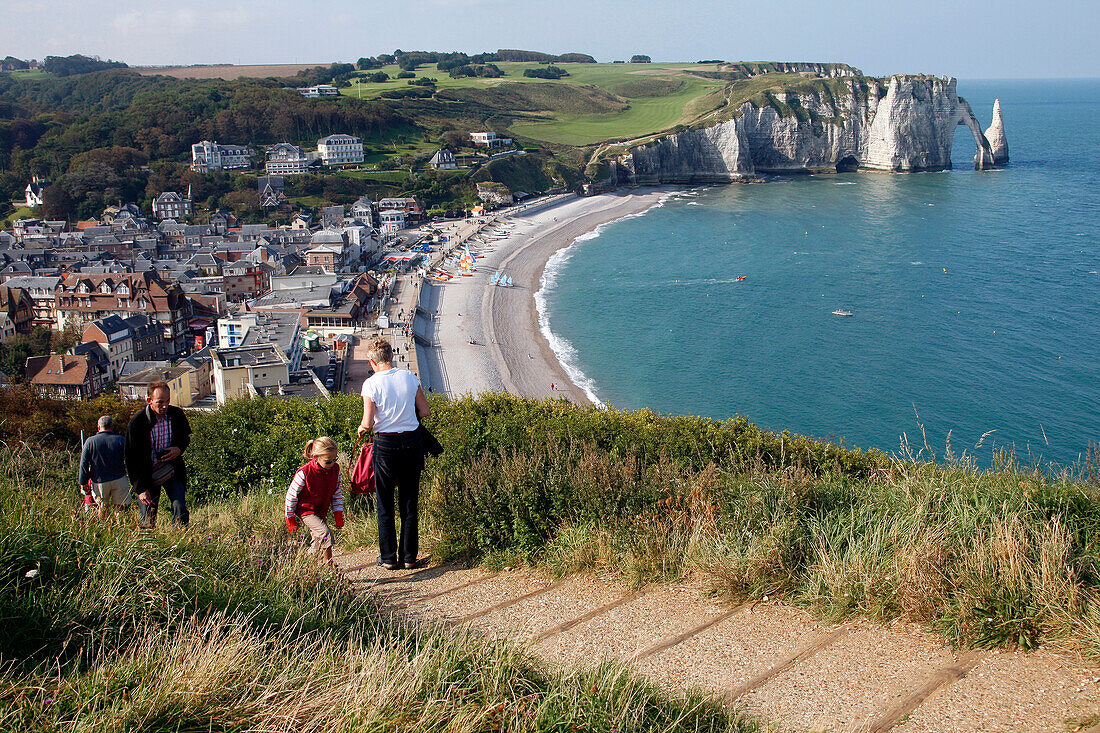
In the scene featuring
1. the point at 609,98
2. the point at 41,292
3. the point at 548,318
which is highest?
the point at 609,98

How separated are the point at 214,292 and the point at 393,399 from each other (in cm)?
4437

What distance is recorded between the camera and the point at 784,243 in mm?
56438

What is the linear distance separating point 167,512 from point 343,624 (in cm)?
349

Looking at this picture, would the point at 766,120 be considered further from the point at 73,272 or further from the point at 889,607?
the point at 889,607

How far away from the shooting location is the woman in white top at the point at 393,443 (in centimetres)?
491

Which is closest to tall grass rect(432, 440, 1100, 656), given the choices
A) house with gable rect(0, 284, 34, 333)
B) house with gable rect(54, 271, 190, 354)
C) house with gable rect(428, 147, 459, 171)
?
house with gable rect(54, 271, 190, 354)

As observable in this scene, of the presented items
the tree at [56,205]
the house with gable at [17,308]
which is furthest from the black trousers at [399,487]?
the tree at [56,205]

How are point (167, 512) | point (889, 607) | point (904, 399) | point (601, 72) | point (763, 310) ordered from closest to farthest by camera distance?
point (889, 607), point (167, 512), point (904, 399), point (763, 310), point (601, 72)

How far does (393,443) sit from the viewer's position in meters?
5.00

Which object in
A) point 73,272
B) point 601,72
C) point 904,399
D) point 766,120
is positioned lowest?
point 904,399

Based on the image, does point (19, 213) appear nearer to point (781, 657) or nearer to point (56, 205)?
point (56, 205)

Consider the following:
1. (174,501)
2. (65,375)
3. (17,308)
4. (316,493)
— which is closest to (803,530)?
(316,493)

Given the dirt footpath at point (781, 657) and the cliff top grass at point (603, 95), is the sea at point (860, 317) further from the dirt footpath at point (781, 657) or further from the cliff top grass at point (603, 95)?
the cliff top grass at point (603, 95)

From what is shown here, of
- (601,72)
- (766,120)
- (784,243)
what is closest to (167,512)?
(784,243)
